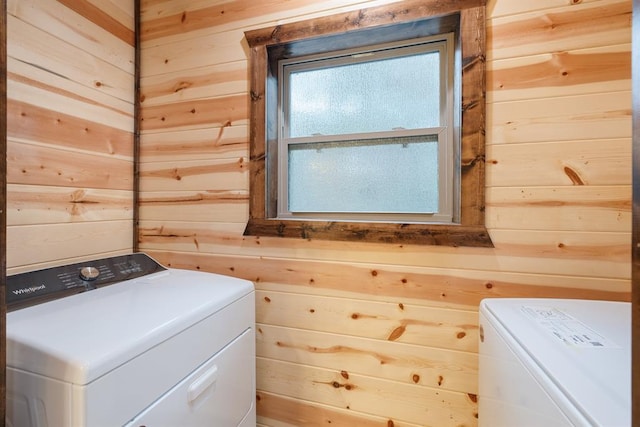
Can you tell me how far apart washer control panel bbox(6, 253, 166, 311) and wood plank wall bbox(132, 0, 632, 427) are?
11.1 inches

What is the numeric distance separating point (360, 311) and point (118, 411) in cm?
85

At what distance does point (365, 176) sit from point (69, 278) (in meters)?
1.17

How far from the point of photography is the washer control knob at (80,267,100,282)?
3.38 feet

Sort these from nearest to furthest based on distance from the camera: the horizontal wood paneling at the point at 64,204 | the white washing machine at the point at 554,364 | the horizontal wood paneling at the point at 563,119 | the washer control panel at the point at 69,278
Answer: the white washing machine at the point at 554,364 → the washer control panel at the point at 69,278 → the horizontal wood paneling at the point at 563,119 → the horizontal wood paneling at the point at 64,204

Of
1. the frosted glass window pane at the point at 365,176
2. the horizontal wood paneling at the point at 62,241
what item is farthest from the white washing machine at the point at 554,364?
the horizontal wood paneling at the point at 62,241

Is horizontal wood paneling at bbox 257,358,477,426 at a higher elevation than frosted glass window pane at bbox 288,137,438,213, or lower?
lower

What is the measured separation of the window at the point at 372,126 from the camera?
1104 millimetres

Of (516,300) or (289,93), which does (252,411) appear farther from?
(289,93)

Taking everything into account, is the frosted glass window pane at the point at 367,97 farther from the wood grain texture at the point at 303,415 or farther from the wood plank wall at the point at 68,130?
the wood grain texture at the point at 303,415

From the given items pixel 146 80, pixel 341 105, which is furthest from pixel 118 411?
pixel 146 80

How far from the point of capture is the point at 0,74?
488mm

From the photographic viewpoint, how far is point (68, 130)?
1218mm

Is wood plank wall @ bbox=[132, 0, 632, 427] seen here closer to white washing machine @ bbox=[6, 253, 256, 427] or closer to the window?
the window

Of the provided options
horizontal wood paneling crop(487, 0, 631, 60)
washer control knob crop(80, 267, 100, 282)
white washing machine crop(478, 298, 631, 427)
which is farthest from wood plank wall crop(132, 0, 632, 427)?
washer control knob crop(80, 267, 100, 282)
